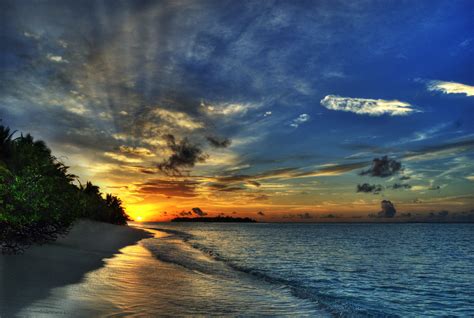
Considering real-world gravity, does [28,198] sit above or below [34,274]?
above

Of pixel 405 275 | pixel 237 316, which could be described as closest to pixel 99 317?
pixel 237 316

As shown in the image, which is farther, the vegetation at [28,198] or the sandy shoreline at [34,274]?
the vegetation at [28,198]

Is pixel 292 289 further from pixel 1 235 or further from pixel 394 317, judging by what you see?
pixel 1 235

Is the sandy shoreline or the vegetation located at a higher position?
the vegetation

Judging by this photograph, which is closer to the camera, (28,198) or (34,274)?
(34,274)

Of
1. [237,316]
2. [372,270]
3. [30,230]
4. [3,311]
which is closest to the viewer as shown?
[3,311]

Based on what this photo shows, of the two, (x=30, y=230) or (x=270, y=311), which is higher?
(x=30, y=230)

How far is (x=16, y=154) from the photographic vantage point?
28.2 meters

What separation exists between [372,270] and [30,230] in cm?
3087

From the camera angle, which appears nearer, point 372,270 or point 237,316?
point 237,316

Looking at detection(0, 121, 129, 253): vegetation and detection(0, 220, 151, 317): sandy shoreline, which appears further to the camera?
detection(0, 121, 129, 253): vegetation

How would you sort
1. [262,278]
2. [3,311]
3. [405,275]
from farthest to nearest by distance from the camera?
[405,275] < [262,278] < [3,311]

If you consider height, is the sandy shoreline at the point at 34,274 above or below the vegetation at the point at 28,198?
below

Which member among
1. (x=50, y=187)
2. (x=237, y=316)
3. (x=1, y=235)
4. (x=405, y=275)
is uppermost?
(x=50, y=187)
